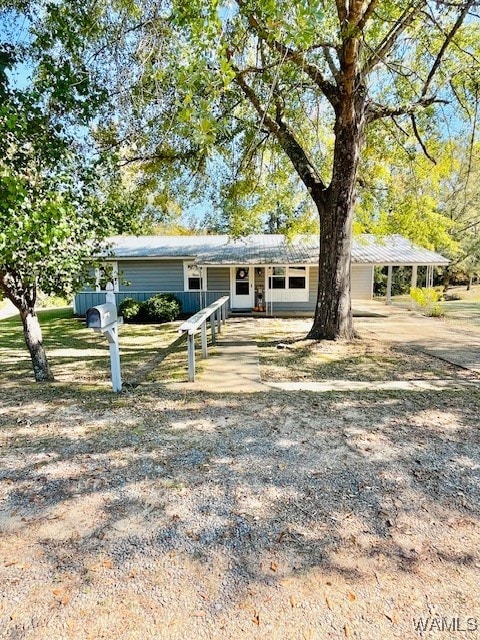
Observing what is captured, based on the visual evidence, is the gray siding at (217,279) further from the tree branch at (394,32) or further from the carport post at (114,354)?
the carport post at (114,354)

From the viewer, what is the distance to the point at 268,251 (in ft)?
58.2

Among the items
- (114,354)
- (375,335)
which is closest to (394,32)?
(375,335)

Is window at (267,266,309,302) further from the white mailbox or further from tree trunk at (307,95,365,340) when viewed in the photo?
the white mailbox

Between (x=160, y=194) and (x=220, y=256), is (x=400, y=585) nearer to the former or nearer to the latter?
(x=160, y=194)

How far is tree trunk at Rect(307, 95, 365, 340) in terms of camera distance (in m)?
8.40

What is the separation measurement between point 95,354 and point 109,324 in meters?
4.37

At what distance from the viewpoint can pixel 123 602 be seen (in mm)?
1975

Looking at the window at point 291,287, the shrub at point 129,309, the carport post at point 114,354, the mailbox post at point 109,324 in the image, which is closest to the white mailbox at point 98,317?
the mailbox post at point 109,324

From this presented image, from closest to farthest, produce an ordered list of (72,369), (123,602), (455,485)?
1. (123,602)
2. (455,485)
3. (72,369)

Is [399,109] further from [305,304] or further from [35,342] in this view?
[305,304]

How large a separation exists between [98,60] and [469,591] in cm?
772

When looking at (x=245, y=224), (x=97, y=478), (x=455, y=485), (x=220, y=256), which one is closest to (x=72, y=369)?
(x=97, y=478)

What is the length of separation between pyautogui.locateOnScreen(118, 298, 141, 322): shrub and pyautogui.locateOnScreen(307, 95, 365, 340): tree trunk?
859 centimetres

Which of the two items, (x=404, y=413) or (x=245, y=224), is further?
(x=245, y=224)
